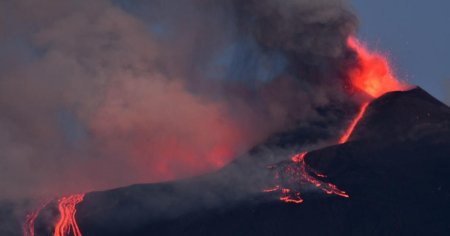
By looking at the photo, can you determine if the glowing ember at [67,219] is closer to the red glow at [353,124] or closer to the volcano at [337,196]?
the volcano at [337,196]

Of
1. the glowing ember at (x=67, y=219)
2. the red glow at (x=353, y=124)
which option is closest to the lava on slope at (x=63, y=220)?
the glowing ember at (x=67, y=219)

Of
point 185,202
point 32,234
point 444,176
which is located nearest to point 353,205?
point 444,176

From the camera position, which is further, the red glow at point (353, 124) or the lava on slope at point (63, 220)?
the red glow at point (353, 124)

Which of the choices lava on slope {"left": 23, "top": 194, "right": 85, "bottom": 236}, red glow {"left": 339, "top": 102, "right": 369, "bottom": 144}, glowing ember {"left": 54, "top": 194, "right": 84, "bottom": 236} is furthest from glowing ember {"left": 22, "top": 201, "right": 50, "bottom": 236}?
red glow {"left": 339, "top": 102, "right": 369, "bottom": 144}

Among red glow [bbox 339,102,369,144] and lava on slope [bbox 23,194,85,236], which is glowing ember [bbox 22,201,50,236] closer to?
lava on slope [bbox 23,194,85,236]

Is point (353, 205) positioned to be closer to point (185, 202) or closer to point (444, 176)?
point (444, 176)

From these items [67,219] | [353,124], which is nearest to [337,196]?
[353,124]
